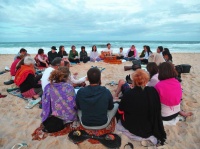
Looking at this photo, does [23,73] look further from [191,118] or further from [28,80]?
[191,118]

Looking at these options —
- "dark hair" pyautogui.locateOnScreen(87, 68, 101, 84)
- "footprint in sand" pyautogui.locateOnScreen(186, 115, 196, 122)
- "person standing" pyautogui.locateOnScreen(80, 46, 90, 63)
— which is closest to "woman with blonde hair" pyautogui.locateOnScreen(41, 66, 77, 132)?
"dark hair" pyautogui.locateOnScreen(87, 68, 101, 84)

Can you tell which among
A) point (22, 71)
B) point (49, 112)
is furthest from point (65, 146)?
point (22, 71)

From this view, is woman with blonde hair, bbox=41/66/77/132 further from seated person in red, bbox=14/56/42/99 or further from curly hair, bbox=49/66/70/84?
seated person in red, bbox=14/56/42/99

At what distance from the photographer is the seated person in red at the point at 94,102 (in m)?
2.78

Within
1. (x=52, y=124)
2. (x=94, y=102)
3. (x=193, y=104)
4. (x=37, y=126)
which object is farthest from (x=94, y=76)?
(x=193, y=104)

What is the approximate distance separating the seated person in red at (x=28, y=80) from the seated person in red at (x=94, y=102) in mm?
2069

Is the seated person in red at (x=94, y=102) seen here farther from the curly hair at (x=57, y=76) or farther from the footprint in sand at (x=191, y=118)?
the footprint in sand at (x=191, y=118)

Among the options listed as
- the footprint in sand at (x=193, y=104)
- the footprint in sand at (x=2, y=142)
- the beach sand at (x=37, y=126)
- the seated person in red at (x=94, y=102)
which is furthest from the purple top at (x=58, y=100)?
the footprint in sand at (x=193, y=104)

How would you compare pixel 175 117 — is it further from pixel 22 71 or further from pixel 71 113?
pixel 22 71

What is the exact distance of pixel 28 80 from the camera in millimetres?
4445

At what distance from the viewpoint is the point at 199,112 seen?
3.81m

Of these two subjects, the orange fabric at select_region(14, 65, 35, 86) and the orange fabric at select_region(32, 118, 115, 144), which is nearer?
the orange fabric at select_region(32, 118, 115, 144)

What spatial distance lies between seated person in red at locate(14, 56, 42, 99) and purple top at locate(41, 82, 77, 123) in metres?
1.62

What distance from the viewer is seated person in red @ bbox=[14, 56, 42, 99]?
4.36m
